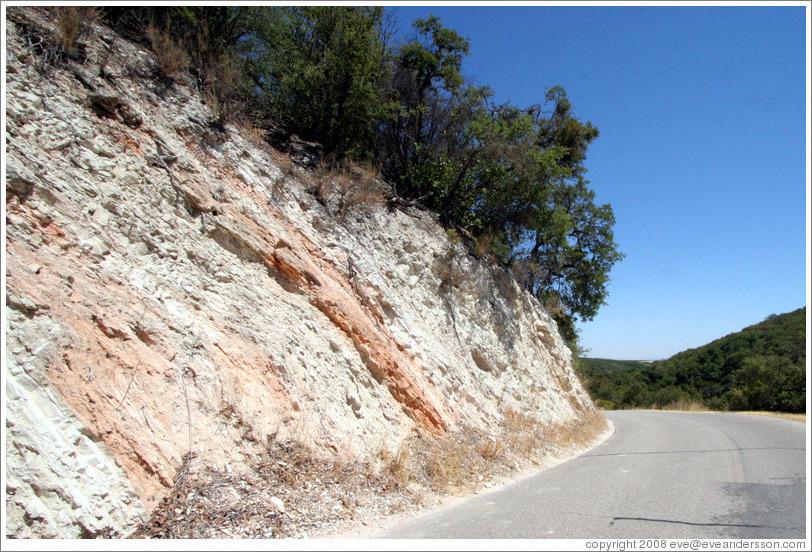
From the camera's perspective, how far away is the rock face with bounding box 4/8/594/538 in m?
4.39

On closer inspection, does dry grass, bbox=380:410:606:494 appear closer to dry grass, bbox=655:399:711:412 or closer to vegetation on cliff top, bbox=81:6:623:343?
vegetation on cliff top, bbox=81:6:623:343

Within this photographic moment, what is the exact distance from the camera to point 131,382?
5.02 metres

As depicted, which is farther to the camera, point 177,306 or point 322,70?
point 322,70

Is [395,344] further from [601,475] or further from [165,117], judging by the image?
[165,117]

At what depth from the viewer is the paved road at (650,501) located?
16.8ft

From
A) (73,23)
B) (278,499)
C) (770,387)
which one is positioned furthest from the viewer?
(770,387)

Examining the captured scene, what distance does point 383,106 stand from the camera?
40.5 ft

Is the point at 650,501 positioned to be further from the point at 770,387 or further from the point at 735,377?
the point at 735,377

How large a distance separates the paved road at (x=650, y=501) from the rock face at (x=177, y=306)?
1.83 m

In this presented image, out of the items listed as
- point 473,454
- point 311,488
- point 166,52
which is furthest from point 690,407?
point 166,52

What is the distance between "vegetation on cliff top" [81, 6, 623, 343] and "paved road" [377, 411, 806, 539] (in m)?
7.16

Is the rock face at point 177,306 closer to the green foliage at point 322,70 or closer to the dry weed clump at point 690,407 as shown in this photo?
the green foliage at point 322,70

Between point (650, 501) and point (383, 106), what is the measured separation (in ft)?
33.7

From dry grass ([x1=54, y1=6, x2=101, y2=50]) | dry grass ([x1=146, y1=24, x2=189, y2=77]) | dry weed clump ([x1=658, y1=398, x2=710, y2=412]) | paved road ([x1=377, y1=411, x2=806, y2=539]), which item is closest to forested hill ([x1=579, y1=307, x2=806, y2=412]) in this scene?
dry weed clump ([x1=658, y1=398, x2=710, y2=412])
